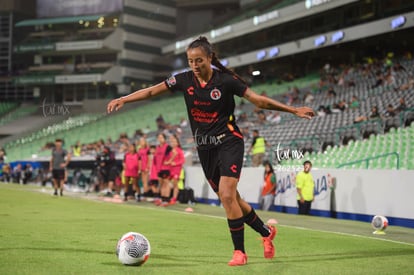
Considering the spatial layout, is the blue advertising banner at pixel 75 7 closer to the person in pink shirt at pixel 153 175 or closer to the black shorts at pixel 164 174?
the person in pink shirt at pixel 153 175

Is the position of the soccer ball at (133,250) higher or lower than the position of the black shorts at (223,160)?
lower

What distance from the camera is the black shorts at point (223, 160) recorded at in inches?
295

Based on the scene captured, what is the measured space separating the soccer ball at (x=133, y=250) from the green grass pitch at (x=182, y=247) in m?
0.08

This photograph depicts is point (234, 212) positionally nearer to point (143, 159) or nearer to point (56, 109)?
point (56, 109)

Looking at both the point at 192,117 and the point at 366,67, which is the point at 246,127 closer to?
the point at 366,67

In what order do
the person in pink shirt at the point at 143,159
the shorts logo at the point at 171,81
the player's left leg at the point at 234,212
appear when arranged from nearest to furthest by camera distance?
the player's left leg at the point at 234,212
the shorts logo at the point at 171,81
the person in pink shirt at the point at 143,159

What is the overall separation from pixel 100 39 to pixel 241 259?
195 ft

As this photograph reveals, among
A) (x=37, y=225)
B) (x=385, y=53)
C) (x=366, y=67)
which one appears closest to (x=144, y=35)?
(x=385, y=53)

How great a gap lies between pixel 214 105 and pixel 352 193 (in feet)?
35.4

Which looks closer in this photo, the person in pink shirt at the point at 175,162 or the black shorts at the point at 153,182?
the person in pink shirt at the point at 175,162

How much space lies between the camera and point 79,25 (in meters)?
66.4

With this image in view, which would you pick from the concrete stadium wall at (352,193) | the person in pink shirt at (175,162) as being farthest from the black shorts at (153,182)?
the concrete stadium wall at (352,193)

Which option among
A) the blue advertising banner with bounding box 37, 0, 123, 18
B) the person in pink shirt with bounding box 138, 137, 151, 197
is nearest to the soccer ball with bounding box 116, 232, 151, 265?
the person in pink shirt with bounding box 138, 137, 151, 197

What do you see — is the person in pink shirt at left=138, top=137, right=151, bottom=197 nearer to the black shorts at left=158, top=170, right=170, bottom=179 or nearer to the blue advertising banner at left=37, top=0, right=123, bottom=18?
the black shorts at left=158, top=170, right=170, bottom=179
